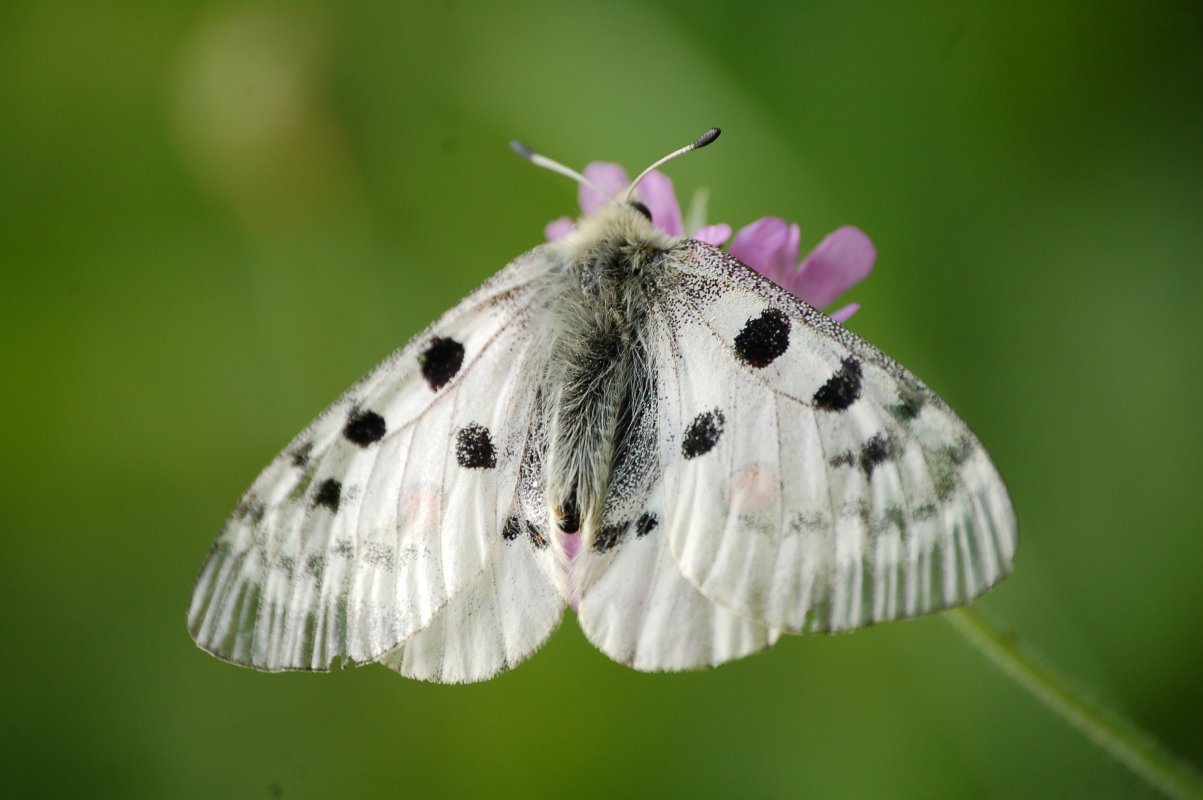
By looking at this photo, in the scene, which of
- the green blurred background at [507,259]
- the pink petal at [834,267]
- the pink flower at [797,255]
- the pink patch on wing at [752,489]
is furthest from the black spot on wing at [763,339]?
the green blurred background at [507,259]

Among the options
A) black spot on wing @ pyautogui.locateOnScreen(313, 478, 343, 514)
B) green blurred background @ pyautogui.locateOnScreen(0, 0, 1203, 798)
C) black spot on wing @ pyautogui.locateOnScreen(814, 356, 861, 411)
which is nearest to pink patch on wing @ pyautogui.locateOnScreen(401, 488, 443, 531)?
black spot on wing @ pyautogui.locateOnScreen(313, 478, 343, 514)

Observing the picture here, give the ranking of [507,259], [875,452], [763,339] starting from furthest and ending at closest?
[507,259]
[763,339]
[875,452]

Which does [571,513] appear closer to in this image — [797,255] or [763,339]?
[763,339]

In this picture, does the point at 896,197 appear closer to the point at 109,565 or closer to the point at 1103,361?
the point at 1103,361

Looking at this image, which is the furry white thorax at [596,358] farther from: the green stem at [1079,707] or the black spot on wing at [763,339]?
the green stem at [1079,707]

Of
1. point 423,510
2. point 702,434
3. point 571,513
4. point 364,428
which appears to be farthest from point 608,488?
point 364,428

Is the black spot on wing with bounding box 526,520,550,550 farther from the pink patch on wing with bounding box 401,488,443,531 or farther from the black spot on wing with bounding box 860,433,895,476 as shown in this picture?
the black spot on wing with bounding box 860,433,895,476
